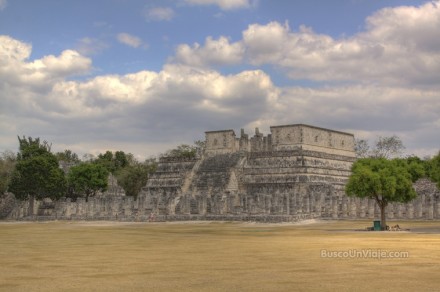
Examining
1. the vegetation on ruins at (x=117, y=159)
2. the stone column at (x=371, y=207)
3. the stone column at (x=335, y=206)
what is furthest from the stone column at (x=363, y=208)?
the vegetation on ruins at (x=117, y=159)

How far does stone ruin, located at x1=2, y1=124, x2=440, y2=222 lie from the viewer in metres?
54.7

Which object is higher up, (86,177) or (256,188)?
(86,177)

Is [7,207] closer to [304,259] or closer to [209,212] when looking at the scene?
[209,212]

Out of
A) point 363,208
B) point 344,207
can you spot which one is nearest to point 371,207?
point 363,208

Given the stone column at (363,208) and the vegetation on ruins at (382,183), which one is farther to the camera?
the stone column at (363,208)

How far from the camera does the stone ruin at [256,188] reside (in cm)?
5469

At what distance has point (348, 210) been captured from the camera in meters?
54.8

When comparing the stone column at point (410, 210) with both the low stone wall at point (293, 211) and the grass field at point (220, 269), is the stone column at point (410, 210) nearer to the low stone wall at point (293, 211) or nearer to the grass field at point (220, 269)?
the low stone wall at point (293, 211)

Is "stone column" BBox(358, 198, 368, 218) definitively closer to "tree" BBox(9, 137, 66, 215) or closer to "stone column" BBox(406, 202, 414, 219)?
"stone column" BBox(406, 202, 414, 219)

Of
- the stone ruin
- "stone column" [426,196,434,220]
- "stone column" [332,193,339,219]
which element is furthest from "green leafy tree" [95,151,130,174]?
"stone column" [426,196,434,220]

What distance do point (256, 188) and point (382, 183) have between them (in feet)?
104

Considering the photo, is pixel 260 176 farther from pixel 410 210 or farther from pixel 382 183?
pixel 382 183

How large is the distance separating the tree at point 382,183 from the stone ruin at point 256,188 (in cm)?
1202

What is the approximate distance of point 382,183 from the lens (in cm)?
3694
